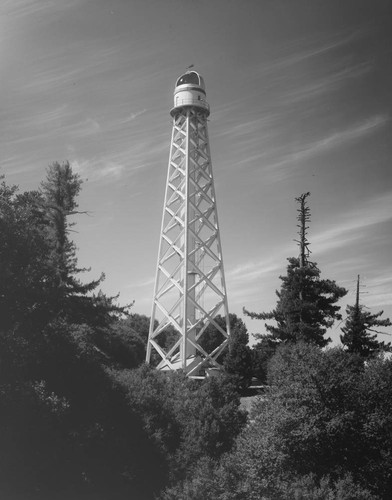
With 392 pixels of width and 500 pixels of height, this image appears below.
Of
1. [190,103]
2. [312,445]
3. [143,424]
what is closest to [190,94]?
[190,103]

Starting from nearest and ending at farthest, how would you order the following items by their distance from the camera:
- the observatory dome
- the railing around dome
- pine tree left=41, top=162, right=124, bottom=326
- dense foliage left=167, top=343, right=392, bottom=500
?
dense foliage left=167, top=343, right=392, bottom=500 < pine tree left=41, top=162, right=124, bottom=326 < the railing around dome < the observatory dome

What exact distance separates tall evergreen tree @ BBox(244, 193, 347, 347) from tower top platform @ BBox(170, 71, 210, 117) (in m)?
12.1

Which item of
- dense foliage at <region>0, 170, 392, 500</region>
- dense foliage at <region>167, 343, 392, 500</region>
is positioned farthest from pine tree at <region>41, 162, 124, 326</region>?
dense foliage at <region>167, 343, 392, 500</region>

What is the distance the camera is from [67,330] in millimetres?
18672

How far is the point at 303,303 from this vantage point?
26.6 meters

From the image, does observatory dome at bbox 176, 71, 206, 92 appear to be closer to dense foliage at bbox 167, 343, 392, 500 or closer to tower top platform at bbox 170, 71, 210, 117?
tower top platform at bbox 170, 71, 210, 117

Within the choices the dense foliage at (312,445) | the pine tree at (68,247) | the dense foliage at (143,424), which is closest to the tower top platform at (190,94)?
the pine tree at (68,247)

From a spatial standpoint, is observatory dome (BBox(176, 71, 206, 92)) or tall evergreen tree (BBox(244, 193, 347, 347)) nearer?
tall evergreen tree (BBox(244, 193, 347, 347))

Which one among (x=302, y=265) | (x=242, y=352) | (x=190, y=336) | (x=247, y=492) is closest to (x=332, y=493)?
(x=247, y=492)

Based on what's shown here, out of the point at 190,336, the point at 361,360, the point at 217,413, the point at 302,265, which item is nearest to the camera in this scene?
the point at 217,413

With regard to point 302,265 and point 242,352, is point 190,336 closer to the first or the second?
point 242,352

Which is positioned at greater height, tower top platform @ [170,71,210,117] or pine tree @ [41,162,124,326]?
tower top platform @ [170,71,210,117]

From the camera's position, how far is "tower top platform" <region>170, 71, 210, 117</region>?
3388cm

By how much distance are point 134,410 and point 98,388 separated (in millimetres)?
2019
